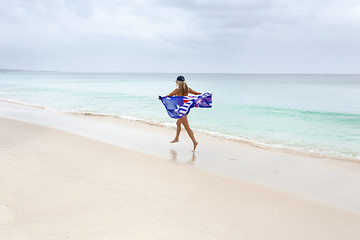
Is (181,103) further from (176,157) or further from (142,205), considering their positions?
(142,205)

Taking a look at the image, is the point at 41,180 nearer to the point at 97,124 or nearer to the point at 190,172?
the point at 190,172

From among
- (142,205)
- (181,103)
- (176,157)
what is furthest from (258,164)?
(142,205)

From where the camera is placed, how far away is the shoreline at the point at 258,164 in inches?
198

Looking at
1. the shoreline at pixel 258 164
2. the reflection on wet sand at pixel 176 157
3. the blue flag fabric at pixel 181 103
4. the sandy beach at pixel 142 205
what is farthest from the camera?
the blue flag fabric at pixel 181 103

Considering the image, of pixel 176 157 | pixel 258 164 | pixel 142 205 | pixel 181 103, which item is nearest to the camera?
pixel 142 205

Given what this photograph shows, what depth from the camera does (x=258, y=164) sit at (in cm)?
660

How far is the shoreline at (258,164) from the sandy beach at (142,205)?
0.41 metres

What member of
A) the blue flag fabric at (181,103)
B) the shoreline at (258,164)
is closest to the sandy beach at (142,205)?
the shoreline at (258,164)

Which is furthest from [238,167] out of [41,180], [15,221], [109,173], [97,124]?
[97,124]

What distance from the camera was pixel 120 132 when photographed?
9766 mm

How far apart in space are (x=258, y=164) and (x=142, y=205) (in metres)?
3.64

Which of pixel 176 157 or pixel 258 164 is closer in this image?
pixel 258 164

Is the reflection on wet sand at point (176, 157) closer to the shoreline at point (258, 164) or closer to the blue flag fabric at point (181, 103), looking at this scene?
the shoreline at point (258, 164)

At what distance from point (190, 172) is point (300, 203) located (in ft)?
7.05
